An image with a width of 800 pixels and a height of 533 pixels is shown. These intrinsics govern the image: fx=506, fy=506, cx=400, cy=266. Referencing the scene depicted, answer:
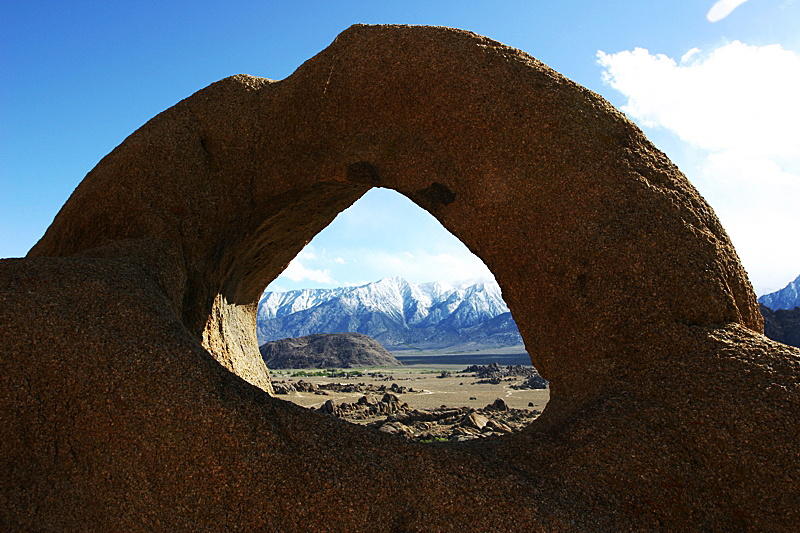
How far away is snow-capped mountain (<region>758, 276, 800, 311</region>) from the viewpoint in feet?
504

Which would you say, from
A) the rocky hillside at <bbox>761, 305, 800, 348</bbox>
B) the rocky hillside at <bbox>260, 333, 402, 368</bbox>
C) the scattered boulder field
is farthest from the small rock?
the rocky hillside at <bbox>260, 333, 402, 368</bbox>

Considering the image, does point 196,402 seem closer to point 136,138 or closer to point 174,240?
point 174,240

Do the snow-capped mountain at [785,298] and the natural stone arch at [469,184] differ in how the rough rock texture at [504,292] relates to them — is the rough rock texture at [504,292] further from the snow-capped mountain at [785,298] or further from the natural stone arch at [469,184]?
the snow-capped mountain at [785,298]

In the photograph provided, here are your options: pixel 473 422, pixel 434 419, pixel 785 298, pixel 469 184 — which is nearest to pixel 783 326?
pixel 434 419

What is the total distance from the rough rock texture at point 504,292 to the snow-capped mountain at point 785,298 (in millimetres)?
182310

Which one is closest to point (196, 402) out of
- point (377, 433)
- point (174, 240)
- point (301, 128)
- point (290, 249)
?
point (377, 433)

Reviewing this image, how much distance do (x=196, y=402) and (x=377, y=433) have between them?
131 cm

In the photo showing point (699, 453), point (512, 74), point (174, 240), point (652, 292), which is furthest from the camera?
point (174, 240)

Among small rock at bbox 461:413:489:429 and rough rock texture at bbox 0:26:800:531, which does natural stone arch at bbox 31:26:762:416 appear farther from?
small rock at bbox 461:413:489:429

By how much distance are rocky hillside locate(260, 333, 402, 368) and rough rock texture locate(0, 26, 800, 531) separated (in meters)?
48.6

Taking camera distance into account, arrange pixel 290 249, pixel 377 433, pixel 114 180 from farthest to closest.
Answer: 1. pixel 290 249
2. pixel 114 180
3. pixel 377 433

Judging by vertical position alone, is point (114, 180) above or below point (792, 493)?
above

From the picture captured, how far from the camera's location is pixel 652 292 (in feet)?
13.9

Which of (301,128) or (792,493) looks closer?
(792,493)
